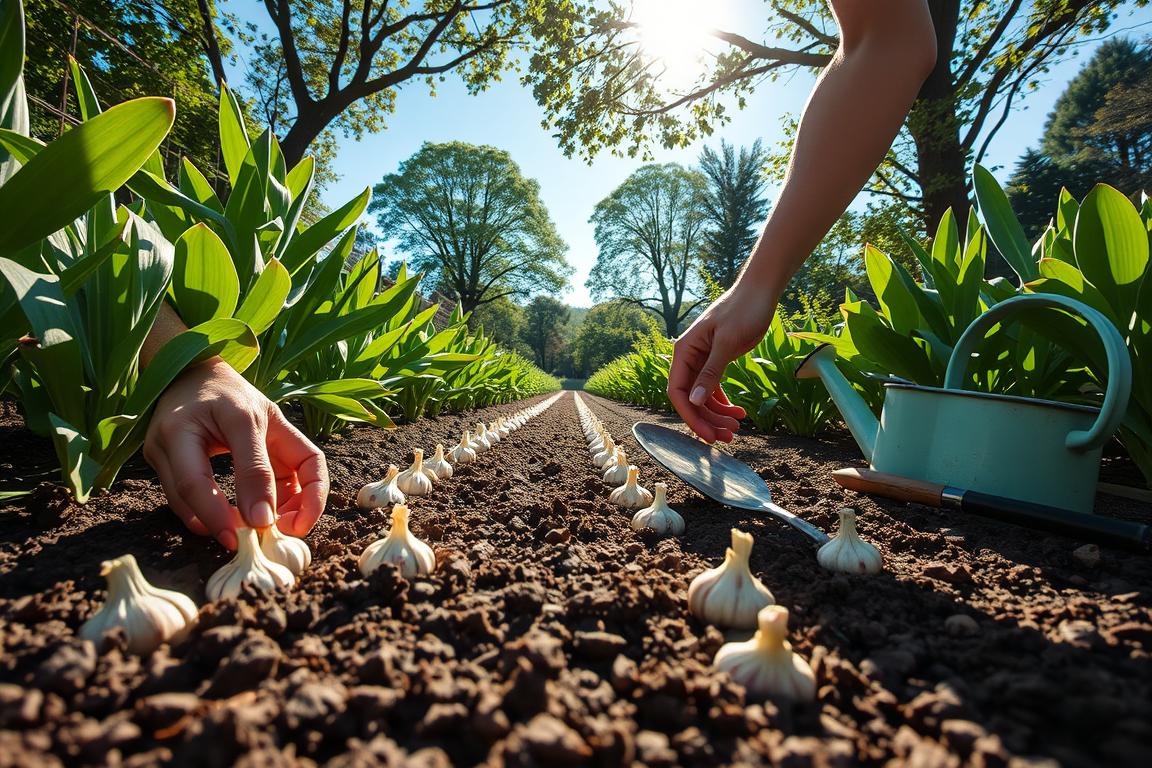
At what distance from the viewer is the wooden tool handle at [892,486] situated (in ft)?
3.97

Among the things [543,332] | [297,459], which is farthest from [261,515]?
[543,332]

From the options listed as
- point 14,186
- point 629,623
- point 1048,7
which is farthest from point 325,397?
point 1048,7

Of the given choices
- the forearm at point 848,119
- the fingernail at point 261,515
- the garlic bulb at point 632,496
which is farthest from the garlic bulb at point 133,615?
the forearm at point 848,119

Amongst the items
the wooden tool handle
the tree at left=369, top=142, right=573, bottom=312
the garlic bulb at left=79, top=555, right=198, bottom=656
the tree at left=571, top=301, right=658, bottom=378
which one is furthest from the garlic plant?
the tree at left=571, top=301, right=658, bottom=378

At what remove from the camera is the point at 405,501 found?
4.59 feet

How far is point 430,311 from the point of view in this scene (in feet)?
10.4

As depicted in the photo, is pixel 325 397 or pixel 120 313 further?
pixel 325 397

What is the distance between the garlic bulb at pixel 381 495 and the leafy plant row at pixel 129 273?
0.43m

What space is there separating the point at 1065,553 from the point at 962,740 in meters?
0.82

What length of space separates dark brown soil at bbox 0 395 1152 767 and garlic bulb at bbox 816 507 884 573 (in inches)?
1.6

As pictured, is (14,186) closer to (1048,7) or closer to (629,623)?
(629,623)

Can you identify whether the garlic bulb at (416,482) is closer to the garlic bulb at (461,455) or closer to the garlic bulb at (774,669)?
the garlic bulb at (461,455)

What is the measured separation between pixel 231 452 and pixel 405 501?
1.85 feet

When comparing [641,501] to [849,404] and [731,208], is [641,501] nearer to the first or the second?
[849,404]
